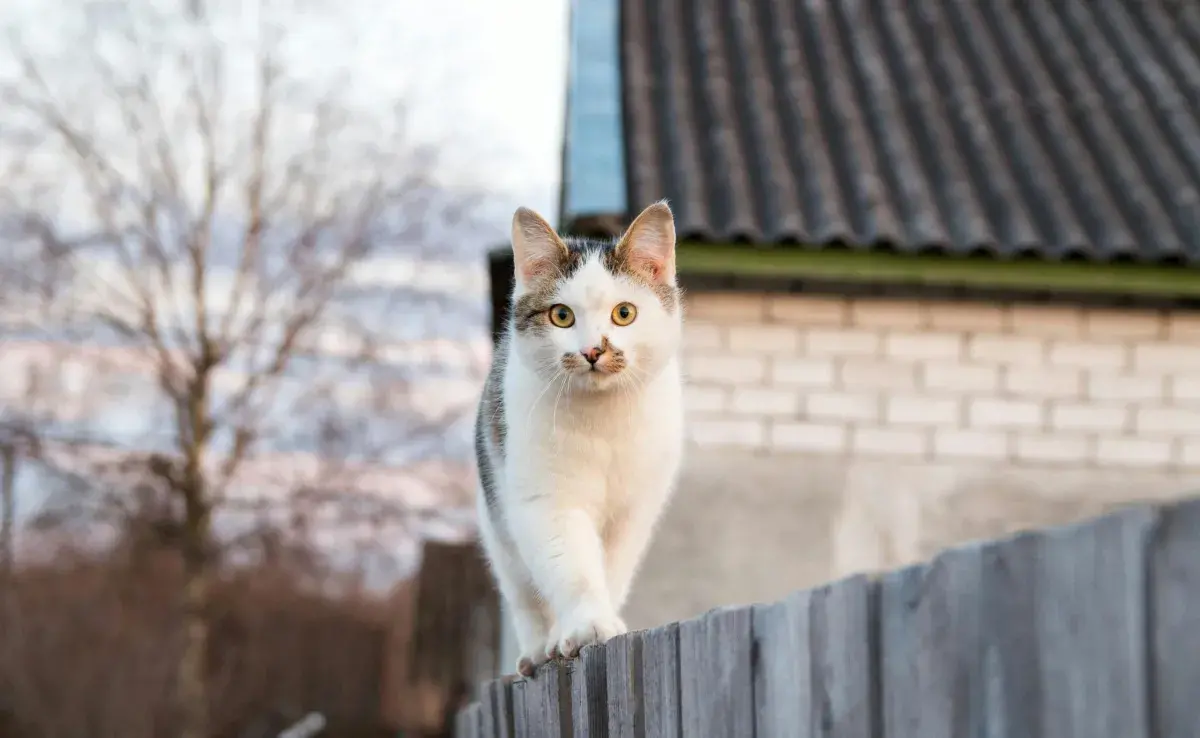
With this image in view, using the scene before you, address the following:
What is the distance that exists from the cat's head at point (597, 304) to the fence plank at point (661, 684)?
1.17 metres

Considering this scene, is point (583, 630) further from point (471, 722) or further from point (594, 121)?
point (594, 121)

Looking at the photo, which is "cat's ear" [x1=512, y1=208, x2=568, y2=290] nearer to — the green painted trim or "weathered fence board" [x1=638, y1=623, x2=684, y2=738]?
"weathered fence board" [x1=638, y1=623, x2=684, y2=738]

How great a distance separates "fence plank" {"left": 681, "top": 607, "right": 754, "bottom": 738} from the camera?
1.42 m

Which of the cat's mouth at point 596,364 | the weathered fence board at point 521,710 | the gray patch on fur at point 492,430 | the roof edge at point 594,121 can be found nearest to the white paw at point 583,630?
the weathered fence board at point 521,710

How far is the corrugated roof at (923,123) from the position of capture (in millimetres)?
6664

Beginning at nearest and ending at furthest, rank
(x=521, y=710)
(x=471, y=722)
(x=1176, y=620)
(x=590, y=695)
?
(x=1176, y=620) → (x=590, y=695) → (x=521, y=710) → (x=471, y=722)

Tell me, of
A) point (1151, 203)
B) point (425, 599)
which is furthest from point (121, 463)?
point (1151, 203)

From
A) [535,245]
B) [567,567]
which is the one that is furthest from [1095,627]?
[535,245]

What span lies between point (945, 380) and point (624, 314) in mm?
4144

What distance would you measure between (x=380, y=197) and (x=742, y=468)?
1158 centimetres

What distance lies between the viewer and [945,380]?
680cm

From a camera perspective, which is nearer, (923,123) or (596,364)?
(596,364)

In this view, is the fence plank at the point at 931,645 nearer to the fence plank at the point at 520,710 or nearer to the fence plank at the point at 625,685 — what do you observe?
the fence plank at the point at 625,685

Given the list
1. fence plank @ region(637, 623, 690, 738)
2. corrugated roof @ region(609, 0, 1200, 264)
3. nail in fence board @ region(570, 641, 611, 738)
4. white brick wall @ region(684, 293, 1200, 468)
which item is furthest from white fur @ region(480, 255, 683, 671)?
white brick wall @ region(684, 293, 1200, 468)
